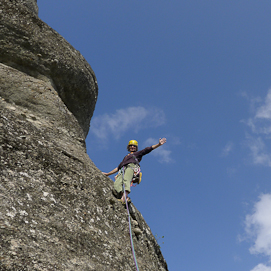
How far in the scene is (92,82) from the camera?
17094 millimetres

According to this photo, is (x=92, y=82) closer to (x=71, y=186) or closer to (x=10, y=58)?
(x=10, y=58)

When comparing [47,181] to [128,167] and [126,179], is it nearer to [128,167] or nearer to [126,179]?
[126,179]

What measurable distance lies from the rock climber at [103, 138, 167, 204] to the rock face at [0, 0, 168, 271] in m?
0.49

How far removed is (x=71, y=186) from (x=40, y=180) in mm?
999

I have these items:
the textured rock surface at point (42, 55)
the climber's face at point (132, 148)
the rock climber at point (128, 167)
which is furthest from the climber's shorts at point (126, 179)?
the textured rock surface at point (42, 55)

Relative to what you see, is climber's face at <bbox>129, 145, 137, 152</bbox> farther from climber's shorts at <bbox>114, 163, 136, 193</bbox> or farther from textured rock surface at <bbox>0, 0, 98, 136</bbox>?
textured rock surface at <bbox>0, 0, 98, 136</bbox>

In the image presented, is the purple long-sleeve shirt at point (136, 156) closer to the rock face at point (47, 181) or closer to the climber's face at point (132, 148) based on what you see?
the climber's face at point (132, 148)

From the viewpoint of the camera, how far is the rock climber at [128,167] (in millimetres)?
10656

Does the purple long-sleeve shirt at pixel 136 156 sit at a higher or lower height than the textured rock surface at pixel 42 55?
lower

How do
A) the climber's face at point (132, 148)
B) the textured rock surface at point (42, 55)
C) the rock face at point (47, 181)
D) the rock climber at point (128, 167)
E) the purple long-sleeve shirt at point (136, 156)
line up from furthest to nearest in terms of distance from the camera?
the textured rock surface at point (42, 55) → the climber's face at point (132, 148) → the purple long-sleeve shirt at point (136, 156) → the rock climber at point (128, 167) → the rock face at point (47, 181)

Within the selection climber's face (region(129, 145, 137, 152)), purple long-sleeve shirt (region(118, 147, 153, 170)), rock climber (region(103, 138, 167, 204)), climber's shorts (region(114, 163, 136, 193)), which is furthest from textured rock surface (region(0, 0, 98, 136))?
A: climber's shorts (region(114, 163, 136, 193))

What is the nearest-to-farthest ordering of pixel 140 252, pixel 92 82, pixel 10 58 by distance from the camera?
1. pixel 140 252
2. pixel 10 58
3. pixel 92 82

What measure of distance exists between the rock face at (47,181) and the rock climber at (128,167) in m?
0.49

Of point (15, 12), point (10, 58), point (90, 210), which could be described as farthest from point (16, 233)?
point (15, 12)
